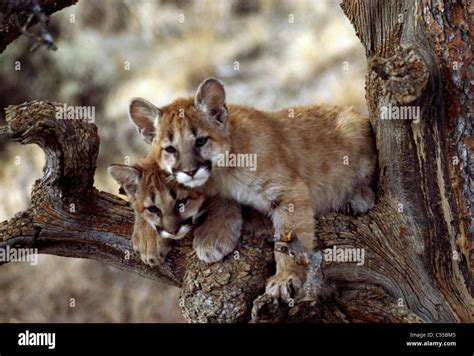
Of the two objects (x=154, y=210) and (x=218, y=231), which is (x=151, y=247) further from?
(x=218, y=231)

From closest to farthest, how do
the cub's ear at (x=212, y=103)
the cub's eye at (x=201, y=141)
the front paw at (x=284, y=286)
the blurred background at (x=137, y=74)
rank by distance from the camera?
1. the front paw at (x=284, y=286)
2. the cub's eye at (x=201, y=141)
3. the cub's ear at (x=212, y=103)
4. the blurred background at (x=137, y=74)

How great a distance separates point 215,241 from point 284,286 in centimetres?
69

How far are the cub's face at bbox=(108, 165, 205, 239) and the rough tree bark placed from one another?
0.23 metres

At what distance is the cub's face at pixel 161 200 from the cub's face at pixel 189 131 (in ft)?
0.50

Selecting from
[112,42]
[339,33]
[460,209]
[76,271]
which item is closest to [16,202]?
[76,271]

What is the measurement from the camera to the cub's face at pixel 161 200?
5824mm

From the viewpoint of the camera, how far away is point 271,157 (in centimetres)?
613

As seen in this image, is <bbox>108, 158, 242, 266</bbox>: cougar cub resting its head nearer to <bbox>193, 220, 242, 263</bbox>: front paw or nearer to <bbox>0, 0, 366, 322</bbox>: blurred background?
<bbox>193, 220, 242, 263</bbox>: front paw

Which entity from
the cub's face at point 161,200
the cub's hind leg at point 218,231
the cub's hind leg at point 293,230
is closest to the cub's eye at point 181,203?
the cub's face at point 161,200

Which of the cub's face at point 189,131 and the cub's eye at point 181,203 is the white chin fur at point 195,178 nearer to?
the cub's face at point 189,131

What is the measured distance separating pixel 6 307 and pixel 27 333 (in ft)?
23.9

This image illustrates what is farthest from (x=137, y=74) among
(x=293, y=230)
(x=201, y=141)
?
(x=293, y=230)

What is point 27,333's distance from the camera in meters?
5.98

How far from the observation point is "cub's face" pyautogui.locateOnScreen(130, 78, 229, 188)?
18.7ft
